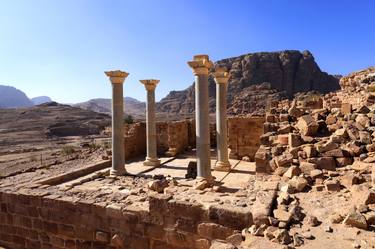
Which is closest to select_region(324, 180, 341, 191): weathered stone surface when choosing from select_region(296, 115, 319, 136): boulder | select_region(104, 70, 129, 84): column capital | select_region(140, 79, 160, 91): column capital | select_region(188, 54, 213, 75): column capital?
select_region(296, 115, 319, 136): boulder

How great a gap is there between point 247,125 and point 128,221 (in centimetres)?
1067

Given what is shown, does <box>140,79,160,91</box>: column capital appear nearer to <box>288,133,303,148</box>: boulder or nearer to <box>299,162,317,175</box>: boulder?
<box>288,133,303,148</box>: boulder

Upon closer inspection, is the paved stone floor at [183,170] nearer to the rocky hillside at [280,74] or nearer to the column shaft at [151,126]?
the column shaft at [151,126]

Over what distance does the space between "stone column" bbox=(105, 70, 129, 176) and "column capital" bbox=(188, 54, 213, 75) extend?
11.5 ft

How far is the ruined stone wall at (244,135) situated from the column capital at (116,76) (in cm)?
658

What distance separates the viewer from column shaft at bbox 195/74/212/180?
439 inches

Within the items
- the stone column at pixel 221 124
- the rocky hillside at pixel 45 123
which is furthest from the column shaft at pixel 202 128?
the rocky hillside at pixel 45 123

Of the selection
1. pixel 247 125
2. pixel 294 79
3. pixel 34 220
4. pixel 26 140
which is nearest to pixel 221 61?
pixel 294 79

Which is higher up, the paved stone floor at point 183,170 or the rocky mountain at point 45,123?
the rocky mountain at point 45,123

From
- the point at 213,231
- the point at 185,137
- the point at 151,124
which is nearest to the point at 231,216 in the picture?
the point at 213,231

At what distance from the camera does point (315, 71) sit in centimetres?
8025

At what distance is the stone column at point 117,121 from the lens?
13.0 metres

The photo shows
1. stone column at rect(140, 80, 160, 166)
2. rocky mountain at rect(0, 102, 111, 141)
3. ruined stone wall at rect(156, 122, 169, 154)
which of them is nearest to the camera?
stone column at rect(140, 80, 160, 166)

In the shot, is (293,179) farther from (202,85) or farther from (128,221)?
(202,85)
